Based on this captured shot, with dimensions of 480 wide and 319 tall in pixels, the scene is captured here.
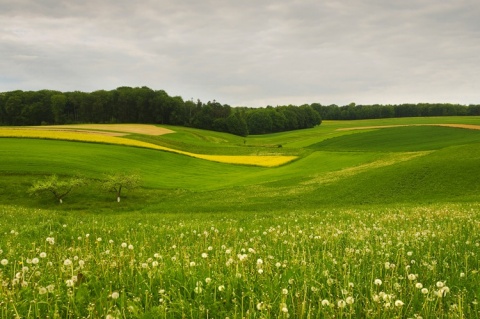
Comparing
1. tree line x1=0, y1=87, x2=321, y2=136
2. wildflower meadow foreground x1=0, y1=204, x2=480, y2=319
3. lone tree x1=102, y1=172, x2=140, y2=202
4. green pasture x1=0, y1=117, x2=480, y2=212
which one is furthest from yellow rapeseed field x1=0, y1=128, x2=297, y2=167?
wildflower meadow foreground x1=0, y1=204, x2=480, y2=319

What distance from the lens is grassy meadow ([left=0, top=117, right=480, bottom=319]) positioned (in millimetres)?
4055

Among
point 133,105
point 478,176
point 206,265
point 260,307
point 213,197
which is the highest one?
point 133,105

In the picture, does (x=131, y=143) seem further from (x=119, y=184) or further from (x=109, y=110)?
(x=109, y=110)

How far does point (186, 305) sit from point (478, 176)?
44.1 metres

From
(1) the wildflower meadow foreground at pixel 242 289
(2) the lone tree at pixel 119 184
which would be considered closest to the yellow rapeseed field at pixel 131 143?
(2) the lone tree at pixel 119 184

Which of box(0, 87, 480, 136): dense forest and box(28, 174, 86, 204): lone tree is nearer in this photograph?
box(28, 174, 86, 204): lone tree

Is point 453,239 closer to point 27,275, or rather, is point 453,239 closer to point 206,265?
point 206,265

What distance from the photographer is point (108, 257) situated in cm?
573

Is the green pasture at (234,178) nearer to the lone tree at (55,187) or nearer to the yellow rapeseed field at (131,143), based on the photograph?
the lone tree at (55,187)

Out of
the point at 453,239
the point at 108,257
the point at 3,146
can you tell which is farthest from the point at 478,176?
the point at 3,146

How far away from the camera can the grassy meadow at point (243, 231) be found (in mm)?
4055

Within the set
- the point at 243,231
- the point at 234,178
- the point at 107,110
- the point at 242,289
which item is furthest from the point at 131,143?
the point at 242,289

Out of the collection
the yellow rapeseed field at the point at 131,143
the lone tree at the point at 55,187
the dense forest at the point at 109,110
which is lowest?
the lone tree at the point at 55,187

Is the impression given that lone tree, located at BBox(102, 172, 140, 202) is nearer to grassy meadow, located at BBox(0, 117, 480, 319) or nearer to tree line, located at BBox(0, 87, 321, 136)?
grassy meadow, located at BBox(0, 117, 480, 319)
